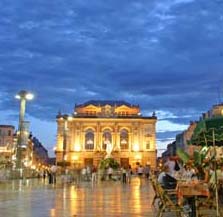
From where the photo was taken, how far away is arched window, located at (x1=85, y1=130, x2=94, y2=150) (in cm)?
9144

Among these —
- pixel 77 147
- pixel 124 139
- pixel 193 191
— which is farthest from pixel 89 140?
pixel 193 191

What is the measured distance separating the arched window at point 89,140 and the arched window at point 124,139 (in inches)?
248

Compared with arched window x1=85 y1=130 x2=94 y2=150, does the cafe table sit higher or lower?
lower

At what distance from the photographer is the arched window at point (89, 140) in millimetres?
91438

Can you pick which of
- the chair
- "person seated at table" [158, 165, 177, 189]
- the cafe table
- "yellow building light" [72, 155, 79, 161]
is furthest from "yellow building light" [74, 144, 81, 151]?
the cafe table

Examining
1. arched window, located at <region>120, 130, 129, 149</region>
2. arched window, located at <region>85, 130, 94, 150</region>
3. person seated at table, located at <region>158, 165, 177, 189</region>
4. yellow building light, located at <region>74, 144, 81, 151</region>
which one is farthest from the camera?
arched window, located at <region>120, 130, 129, 149</region>

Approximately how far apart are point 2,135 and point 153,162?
37.9 m

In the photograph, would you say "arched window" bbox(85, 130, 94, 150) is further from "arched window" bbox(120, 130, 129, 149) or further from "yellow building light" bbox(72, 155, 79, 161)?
"arched window" bbox(120, 130, 129, 149)

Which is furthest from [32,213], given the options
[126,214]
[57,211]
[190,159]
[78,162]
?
[78,162]

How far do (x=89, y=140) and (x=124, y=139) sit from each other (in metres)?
7.63

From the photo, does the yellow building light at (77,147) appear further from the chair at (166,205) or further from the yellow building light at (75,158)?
the chair at (166,205)

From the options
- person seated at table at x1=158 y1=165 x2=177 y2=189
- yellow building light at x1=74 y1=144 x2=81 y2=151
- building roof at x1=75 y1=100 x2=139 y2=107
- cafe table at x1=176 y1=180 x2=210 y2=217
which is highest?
building roof at x1=75 y1=100 x2=139 y2=107

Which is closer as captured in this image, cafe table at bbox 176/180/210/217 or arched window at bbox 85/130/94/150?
cafe table at bbox 176/180/210/217

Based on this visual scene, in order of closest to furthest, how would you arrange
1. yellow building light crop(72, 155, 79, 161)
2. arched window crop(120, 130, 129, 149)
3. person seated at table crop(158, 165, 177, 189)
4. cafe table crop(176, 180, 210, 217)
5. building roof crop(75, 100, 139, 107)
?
cafe table crop(176, 180, 210, 217)
person seated at table crop(158, 165, 177, 189)
yellow building light crop(72, 155, 79, 161)
arched window crop(120, 130, 129, 149)
building roof crop(75, 100, 139, 107)
